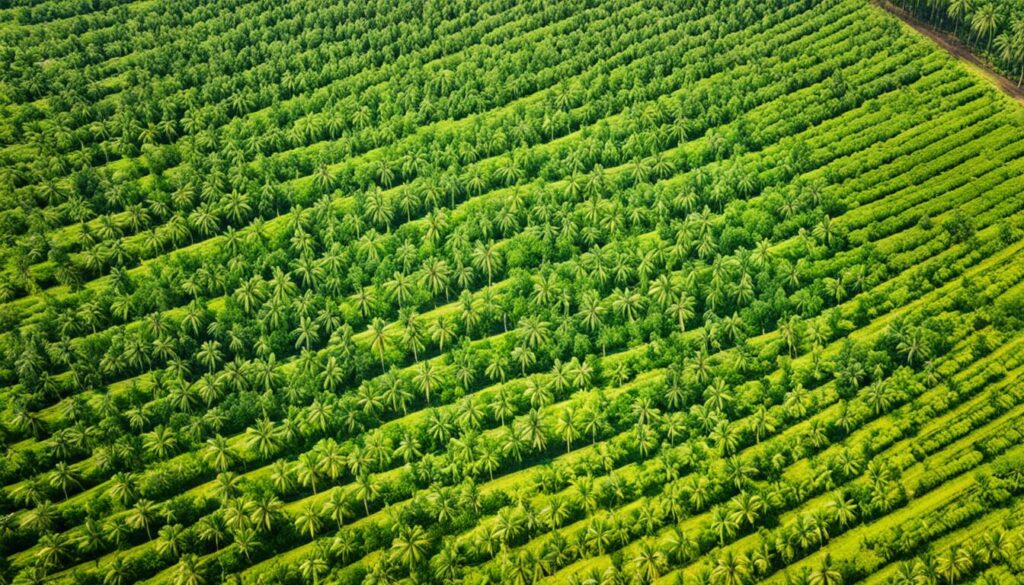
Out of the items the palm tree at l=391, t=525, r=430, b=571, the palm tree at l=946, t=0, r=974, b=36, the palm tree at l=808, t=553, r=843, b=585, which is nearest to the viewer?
the palm tree at l=808, t=553, r=843, b=585

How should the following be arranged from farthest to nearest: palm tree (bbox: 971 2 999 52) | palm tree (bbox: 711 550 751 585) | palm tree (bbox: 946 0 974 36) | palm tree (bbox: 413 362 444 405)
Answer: palm tree (bbox: 946 0 974 36), palm tree (bbox: 971 2 999 52), palm tree (bbox: 413 362 444 405), palm tree (bbox: 711 550 751 585)

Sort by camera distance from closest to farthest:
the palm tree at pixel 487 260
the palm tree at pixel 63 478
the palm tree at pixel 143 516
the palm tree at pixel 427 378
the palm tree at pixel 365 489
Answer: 1. the palm tree at pixel 143 516
2. the palm tree at pixel 365 489
3. the palm tree at pixel 63 478
4. the palm tree at pixel 427 378
5. the palm tree at pixel 487 260

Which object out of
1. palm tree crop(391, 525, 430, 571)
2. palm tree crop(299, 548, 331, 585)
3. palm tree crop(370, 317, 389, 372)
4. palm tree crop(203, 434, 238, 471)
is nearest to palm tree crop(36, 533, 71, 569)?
palm tree crop(203, 434, 238, 471)

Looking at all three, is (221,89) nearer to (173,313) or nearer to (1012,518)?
(173,313)

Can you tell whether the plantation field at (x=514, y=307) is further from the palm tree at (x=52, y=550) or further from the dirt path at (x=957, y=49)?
the dirt path at (x=957, y=49)

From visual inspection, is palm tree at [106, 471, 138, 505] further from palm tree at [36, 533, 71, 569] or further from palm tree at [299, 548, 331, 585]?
palm tree at [299, 548, 331, 585]

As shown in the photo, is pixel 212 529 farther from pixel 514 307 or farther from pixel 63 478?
pixel 514 307

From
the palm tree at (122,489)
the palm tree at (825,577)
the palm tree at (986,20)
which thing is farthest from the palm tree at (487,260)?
the palm tree at (986,20)
